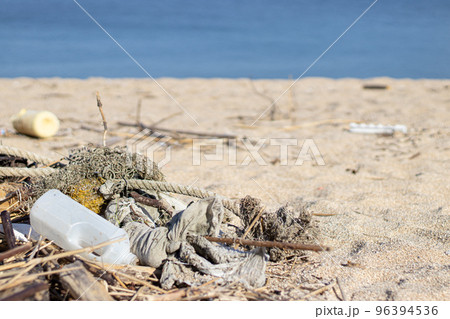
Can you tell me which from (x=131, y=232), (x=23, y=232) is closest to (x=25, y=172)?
(x=23, y=232)

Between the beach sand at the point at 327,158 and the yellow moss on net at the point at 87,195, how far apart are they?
81 cm

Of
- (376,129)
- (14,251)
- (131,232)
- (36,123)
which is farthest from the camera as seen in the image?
(376,129)

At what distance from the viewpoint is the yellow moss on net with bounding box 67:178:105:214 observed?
2256mm

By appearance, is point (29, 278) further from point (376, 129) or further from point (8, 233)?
point (376, 129)

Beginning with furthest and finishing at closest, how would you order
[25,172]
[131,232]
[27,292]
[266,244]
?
[25,172], [131,232], [266,244], [27,292]

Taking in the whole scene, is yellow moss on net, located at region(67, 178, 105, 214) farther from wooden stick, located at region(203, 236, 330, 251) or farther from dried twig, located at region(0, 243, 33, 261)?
wooden stick, located at region(203, 236, 330, 251)

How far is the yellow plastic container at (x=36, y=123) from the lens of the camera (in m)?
4.82

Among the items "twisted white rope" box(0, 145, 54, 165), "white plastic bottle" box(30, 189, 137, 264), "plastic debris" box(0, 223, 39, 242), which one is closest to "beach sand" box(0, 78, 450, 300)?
"twisted white rope" box(0, 145, 54, 165)

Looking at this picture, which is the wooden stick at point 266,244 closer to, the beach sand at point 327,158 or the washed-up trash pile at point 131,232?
the washed-up trash pile at point 131,232

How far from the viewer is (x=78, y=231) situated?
1.98 metres

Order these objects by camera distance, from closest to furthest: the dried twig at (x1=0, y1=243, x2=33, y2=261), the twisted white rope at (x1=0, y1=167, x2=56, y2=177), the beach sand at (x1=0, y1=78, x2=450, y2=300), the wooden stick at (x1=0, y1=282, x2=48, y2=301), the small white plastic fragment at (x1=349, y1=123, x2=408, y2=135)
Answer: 1. the wooden stick at (x1=0, y1=282, x2=48, y2=301)
2. the dried twig at (x1=0, y1=243, x2=33, y2=261)
3. the beach sand at (x1=0, y1=78, x2=450, y2=300)
4. the twisted white rope at (x1=0, y1=167, x2=56, y2=177)
5. the small white plastic fragment at (x1=349, y1=123, x2=408, y2=135)

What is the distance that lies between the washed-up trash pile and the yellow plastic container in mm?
2612

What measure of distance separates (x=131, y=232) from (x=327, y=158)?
2.97 meters
